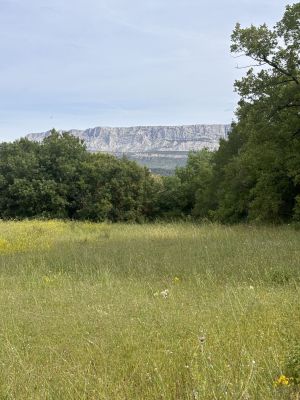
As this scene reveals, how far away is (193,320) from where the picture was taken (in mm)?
4938

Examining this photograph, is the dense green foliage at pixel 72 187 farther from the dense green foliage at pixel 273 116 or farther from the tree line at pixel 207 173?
the dense green foliage at pixel 273 116

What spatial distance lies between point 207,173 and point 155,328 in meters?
38.1

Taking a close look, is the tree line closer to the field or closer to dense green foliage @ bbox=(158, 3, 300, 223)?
dense green foliage @ bbox=(158, 3, 300, 223)

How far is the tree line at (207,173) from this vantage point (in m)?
19.1

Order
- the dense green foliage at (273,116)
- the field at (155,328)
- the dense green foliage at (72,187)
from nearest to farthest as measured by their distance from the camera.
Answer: the field at (155,328) → the dense green foliage at (273,116) → the dense green foliage at (72,187)

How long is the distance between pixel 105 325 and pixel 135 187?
130 ft

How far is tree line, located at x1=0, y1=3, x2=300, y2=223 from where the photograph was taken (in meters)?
19.1

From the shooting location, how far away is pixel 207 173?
42281 millimetres

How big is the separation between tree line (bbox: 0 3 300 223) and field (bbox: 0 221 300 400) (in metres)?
11.1

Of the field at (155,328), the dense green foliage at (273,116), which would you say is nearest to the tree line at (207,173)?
the dense green foliage at (273,116)

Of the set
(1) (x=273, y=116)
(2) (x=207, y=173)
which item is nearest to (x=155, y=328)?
(1) (x=273, y=116)

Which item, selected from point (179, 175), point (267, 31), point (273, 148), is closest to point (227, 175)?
point (273, 148)

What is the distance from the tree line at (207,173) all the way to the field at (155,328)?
1105 cm

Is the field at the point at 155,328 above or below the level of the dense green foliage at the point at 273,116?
below
